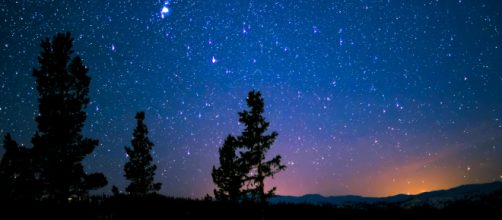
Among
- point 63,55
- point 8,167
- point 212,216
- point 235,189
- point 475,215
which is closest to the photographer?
point 212,216

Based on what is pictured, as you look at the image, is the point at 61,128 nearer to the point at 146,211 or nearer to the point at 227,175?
the point at 146,211

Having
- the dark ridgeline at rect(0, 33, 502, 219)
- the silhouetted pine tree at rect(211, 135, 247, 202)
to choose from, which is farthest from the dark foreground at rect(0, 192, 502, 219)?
the silhouetted pine tree at rect(211, 135, 247, 202)

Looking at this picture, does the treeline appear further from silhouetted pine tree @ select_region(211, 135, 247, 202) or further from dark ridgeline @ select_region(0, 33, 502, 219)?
silhouetted pine tree @ select_region(211, 135, 247, 202)

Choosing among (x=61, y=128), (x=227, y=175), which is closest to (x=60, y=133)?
(x=61, y=128)

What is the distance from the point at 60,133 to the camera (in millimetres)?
18438

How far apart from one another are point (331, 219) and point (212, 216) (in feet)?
28.2

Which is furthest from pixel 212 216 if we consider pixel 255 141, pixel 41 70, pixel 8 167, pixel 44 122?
pixel 8 167

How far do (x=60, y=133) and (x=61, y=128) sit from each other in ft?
0.96

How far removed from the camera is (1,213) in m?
10.8

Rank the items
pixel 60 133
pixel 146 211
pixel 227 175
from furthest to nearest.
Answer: pixel 227 175 → pixel 60 133 → pixel 146 211

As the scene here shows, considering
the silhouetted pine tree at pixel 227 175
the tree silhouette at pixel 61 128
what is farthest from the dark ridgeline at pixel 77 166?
the silhouetted pine tree at pixel 227 175

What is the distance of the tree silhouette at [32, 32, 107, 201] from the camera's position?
1805 centimetres

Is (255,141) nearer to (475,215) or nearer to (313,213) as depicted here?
(313,213)

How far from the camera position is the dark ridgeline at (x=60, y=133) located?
18.0 metres
